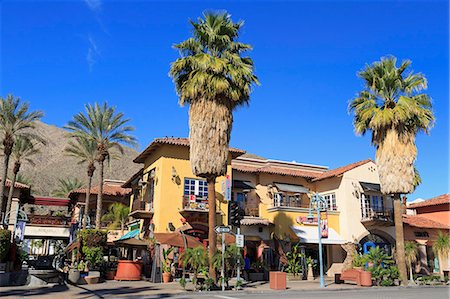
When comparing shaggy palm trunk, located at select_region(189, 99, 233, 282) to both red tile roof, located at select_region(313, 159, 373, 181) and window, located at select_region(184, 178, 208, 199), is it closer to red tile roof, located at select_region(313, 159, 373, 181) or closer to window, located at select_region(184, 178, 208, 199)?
window, located at select_region(184, 178, 208, 199)

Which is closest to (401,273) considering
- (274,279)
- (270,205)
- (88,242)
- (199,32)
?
(274,279)

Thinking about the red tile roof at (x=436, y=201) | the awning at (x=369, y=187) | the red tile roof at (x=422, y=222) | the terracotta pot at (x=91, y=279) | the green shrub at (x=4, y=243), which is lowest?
the terracotta pot at (x=91, y=279)

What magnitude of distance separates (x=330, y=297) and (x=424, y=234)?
76.2ft

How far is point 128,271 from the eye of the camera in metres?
24.3

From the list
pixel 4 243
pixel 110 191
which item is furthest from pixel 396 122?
pixel 110 191

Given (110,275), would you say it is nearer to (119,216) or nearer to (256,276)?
(256,276)

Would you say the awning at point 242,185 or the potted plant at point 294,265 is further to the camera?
the awning at point 242,185

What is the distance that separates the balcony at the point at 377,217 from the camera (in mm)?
31766

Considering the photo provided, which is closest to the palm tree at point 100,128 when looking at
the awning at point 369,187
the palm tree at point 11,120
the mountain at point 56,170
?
the palm tree at point 11,120

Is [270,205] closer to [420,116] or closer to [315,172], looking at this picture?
[315,172]

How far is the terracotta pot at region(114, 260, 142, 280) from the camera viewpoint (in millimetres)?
24297

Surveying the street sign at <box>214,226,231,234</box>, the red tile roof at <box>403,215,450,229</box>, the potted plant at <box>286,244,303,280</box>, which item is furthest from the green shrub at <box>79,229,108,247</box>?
the red tile roof at <box>403,215,450,229</box>

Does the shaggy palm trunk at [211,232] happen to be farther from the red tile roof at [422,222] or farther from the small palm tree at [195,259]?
the red tile roof at [422,222]

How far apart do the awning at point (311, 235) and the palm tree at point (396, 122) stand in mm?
6902
